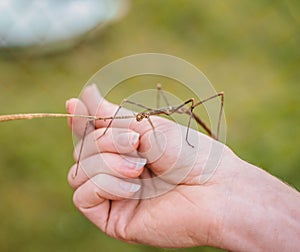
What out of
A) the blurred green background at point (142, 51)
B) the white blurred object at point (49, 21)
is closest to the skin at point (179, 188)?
the blurred green background at point (142, 51)

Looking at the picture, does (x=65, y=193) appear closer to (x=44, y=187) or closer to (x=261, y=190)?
(x=44, y=187)

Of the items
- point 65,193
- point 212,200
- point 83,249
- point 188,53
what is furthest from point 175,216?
point 188,53

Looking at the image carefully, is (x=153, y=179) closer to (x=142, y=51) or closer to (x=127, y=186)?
(x=127, y=186)

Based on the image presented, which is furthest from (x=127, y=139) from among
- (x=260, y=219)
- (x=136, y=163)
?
(x=260, y=219)

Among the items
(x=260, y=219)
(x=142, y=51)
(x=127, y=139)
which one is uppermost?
(x=142, y=51)

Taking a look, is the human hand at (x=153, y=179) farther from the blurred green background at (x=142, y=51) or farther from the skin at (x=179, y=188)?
the blurred green background at (x=142, y=51)

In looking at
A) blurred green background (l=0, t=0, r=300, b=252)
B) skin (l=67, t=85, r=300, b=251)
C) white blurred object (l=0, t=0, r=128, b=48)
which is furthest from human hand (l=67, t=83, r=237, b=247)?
white blurred object (l=0, t=0, r=128, b=48)

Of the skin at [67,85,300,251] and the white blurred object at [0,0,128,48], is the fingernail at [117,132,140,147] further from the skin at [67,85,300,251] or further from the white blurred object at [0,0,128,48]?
the white blurred object at [0,0,128,48]
